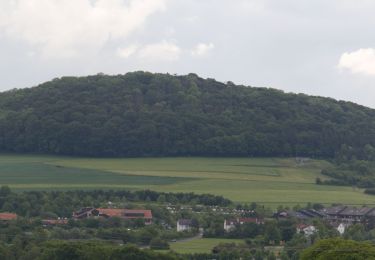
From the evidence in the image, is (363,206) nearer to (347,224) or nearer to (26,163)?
(347,224)

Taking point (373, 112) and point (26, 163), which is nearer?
point (26, 163)

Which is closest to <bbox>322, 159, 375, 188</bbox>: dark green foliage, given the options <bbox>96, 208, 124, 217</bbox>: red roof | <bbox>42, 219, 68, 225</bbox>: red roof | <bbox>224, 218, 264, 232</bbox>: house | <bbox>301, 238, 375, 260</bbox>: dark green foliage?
<bbox>224, 218, 264, 232</bbox>: house

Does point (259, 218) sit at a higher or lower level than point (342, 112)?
lower

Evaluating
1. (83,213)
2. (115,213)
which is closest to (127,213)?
(115,213)

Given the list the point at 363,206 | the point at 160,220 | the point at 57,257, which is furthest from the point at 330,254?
the point at 363,206

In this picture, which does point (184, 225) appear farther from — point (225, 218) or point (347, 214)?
point (347, 214)

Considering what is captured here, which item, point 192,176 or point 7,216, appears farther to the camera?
point 192,176

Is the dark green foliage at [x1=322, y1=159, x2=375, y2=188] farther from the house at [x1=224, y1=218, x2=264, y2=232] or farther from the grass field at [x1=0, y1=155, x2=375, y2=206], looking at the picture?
the house at [x1=224, y1=218, x2=264, y2=232]
